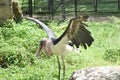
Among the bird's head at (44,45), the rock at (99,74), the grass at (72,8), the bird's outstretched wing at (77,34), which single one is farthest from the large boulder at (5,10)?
the rock at (99,74)

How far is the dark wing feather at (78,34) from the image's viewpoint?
19.6 feet

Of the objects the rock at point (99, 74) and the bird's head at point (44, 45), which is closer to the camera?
the rock at point (99, 74)

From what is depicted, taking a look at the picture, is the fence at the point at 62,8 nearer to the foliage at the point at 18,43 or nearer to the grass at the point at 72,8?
the grass at the point at 72,8

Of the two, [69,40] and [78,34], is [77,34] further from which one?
[69,40]

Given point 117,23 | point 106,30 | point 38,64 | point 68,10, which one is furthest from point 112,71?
point 68,10

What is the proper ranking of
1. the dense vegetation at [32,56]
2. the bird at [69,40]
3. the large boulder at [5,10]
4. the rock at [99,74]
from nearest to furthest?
the rock at [99,74], the bird at [69,40], the dense vegetation at [32,56], the large boulder at [5,10]

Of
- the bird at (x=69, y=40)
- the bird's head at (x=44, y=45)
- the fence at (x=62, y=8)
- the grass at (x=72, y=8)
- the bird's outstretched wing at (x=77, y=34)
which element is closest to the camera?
the bird's outstretched wing at (x=77, y=34)

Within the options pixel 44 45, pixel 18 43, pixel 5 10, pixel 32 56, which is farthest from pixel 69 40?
pixel 5 10

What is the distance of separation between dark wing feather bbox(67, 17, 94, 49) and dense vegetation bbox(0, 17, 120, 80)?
3.32ft

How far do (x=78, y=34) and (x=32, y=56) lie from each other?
7.05 feet

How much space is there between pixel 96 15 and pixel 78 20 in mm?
10564

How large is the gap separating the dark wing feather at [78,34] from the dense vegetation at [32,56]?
1.01 metres

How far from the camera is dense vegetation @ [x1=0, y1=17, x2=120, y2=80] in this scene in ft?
24.4

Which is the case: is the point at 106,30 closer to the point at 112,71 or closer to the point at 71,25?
the point at 71,25
